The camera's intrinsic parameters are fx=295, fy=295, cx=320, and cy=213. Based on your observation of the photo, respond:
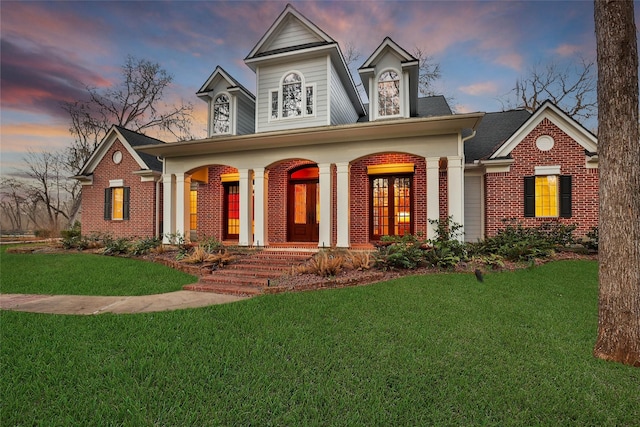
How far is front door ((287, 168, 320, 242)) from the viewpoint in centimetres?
1132

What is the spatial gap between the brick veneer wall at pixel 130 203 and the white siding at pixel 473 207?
13111 millimetres

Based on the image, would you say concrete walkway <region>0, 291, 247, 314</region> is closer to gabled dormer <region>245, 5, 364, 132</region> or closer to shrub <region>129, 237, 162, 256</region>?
shrub <region>129, 237, 162, 256</region>

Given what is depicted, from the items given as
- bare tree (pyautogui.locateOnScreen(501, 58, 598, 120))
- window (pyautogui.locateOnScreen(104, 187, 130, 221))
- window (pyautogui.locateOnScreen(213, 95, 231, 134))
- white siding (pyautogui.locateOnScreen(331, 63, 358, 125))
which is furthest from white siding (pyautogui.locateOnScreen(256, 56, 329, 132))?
bare tree (pyautogui.locateOnScreen(501, 58, 598, 120))

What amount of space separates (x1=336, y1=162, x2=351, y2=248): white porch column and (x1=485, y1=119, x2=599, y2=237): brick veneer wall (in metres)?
5.18

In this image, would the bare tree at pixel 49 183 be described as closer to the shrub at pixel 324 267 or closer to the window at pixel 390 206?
the window at pixel 390 206

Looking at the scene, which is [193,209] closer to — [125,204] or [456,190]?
[125,204]

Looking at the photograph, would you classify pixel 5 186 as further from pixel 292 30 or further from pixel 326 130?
pixel 326 130

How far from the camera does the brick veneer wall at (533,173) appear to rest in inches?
378

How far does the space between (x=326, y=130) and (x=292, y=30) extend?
494 centimetres

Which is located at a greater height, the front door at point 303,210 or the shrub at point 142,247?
the front door at point 303,210

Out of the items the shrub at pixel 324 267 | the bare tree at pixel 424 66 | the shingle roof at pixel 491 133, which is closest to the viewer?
the shrub at pixel 324 267

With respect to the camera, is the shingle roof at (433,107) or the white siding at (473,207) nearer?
the white siding at (473,207)

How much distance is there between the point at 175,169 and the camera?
10859 millimetres

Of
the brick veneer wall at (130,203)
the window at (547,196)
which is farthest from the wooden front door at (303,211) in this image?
the window at (547,196)
